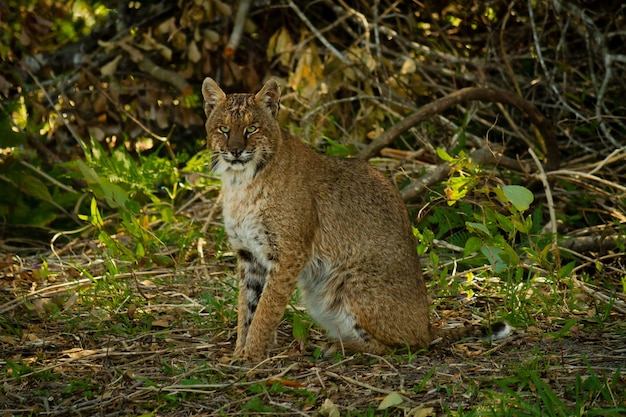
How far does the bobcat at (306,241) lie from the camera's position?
180 inches

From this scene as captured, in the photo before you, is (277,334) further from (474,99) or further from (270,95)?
(474,99)

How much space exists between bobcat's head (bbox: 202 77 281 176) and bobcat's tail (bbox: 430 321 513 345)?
4.20ft

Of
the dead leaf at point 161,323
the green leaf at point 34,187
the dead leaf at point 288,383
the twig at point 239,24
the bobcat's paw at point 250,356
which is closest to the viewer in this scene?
the dead leaf at point 288,383

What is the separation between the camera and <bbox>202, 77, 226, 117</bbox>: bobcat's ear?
4.86 metres

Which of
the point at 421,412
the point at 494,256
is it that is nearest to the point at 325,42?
Answer: the point at 494,256

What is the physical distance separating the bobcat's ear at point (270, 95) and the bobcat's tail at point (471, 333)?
4.80ft

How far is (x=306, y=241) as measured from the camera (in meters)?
4.70

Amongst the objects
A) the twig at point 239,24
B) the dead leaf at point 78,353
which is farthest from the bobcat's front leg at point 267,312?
the twig at point 239,24

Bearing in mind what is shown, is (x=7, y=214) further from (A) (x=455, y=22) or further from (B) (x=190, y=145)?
(A) (x=455, y=22)

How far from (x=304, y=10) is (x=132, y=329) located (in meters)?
4.09

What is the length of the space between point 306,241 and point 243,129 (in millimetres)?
668

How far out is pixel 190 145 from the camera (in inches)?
326

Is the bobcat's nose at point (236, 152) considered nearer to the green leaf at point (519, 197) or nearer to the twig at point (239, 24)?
the green leaf at point (519, 197)

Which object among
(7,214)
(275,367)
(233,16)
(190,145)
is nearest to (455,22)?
(233,16)
